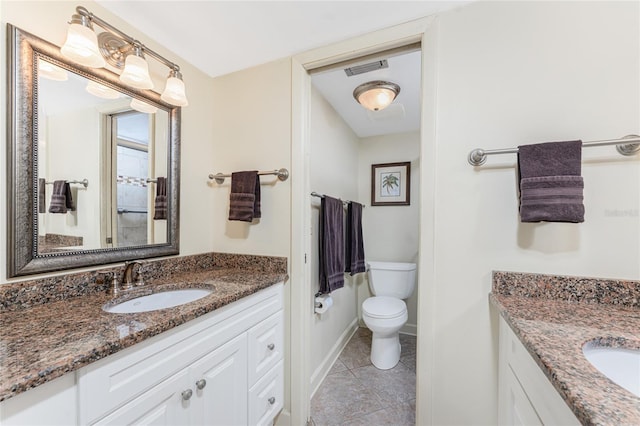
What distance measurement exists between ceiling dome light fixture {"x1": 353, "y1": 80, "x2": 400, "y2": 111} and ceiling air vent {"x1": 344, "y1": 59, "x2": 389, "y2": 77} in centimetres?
13

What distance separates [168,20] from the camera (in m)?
1.23

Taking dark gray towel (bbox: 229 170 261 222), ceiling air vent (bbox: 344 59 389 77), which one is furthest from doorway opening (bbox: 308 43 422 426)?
dark gray towel (bbox: 229 170 261 222)

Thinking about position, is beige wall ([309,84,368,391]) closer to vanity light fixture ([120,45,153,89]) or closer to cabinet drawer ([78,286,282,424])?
cabinet drawer ([78,286,282,424])

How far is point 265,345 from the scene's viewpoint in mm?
1302

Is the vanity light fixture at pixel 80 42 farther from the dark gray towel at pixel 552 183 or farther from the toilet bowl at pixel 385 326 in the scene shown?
the toilet bowl at pixel 385 326

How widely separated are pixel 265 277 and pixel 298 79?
1106 mm

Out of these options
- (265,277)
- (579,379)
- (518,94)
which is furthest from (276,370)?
(518,94)

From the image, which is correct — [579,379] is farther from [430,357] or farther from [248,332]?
[248,332]

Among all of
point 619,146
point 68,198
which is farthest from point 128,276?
point 619,146

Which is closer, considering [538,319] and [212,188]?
[538,319]

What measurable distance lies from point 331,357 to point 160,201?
5.76ft

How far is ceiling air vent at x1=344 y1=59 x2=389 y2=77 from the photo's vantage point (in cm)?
152

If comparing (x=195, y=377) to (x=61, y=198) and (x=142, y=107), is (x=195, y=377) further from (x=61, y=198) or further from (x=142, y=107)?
(x=142, y=107)

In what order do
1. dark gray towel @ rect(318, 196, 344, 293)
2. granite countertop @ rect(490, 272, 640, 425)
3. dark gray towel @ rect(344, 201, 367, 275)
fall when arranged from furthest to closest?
dark gray towel @ rect(344, 201, 367, 275) → dark gray towel @ rect(318, 196, 344, 293) → granite countertop @ rect(490, 272, 640, 425)
